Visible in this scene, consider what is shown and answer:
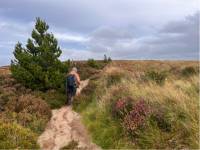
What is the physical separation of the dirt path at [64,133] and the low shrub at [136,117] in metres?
1.34

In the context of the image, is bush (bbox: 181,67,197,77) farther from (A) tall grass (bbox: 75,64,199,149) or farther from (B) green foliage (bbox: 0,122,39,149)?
(B) green foliage (bbox: 0,122,39,149)

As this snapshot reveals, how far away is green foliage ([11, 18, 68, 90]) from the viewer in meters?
22.0

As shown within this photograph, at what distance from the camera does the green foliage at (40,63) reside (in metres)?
22.0

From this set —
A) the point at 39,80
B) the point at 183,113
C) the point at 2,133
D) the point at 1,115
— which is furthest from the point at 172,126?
the point at 39,80

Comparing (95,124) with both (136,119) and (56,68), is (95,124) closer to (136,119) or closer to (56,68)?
(136,119)

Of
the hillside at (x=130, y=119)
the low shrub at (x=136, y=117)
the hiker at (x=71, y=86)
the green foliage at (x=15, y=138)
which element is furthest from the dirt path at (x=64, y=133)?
the hiker at (x=71, y=86)

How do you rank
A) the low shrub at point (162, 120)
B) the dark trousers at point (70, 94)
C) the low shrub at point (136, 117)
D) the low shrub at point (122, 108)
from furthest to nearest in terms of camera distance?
the dark trousers at point (70, 94) < the low shrub at point (122, 108) < the low shrub at point (136, 117) < the low shrub at point (162, 120)

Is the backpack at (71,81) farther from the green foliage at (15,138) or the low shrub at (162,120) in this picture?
the low shrub at (162,120)

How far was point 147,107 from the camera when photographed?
40.7 ft

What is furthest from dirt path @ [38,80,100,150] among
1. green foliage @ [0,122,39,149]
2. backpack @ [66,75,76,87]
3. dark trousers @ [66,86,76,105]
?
backpack @ [66,75,76,87]

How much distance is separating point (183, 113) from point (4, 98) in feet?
39.5

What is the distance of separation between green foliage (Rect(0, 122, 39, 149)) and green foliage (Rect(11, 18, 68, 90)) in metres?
8.67

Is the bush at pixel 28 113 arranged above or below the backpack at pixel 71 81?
below

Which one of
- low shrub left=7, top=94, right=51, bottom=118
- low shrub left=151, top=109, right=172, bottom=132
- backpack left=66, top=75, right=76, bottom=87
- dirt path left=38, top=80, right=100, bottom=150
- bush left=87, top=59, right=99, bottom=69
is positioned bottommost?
dirt path left=38, top=80, right=100, bottom=150
